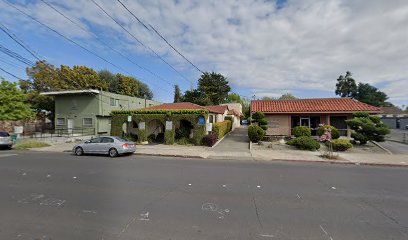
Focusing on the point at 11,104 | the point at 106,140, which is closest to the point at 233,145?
the point at 106,140

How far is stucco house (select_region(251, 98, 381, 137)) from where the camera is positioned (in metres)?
22.5

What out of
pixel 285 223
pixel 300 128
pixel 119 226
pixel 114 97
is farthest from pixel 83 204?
pixel 114 97

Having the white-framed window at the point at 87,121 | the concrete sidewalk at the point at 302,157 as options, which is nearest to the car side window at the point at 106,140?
the concrete sidewalk at the point at 302,157

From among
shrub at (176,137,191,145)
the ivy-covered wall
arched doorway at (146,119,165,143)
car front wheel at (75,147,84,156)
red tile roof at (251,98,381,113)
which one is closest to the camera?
car front wheel at (75,147,84,156)

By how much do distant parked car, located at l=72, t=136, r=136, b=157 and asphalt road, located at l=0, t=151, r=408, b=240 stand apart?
5194mm

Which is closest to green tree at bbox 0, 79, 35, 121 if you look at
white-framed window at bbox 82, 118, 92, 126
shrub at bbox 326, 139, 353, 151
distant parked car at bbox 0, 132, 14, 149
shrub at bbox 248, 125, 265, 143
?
white-framed window at bbox 82, 118, 92, 126

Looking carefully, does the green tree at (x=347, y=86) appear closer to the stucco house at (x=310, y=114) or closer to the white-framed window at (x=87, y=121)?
the stucco house at (x=310, y=114)

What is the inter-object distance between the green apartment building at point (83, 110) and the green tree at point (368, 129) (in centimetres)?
2614

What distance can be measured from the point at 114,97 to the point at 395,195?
97.9 ft

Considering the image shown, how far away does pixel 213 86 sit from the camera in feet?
168

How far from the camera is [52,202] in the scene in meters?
5.90

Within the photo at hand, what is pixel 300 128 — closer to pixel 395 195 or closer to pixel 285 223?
pixel 395 195

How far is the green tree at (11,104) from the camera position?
2392 cm

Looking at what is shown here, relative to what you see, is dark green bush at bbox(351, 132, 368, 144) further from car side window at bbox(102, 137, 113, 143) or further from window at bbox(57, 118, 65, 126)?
window at bbox(57, 118, 65, 126)
